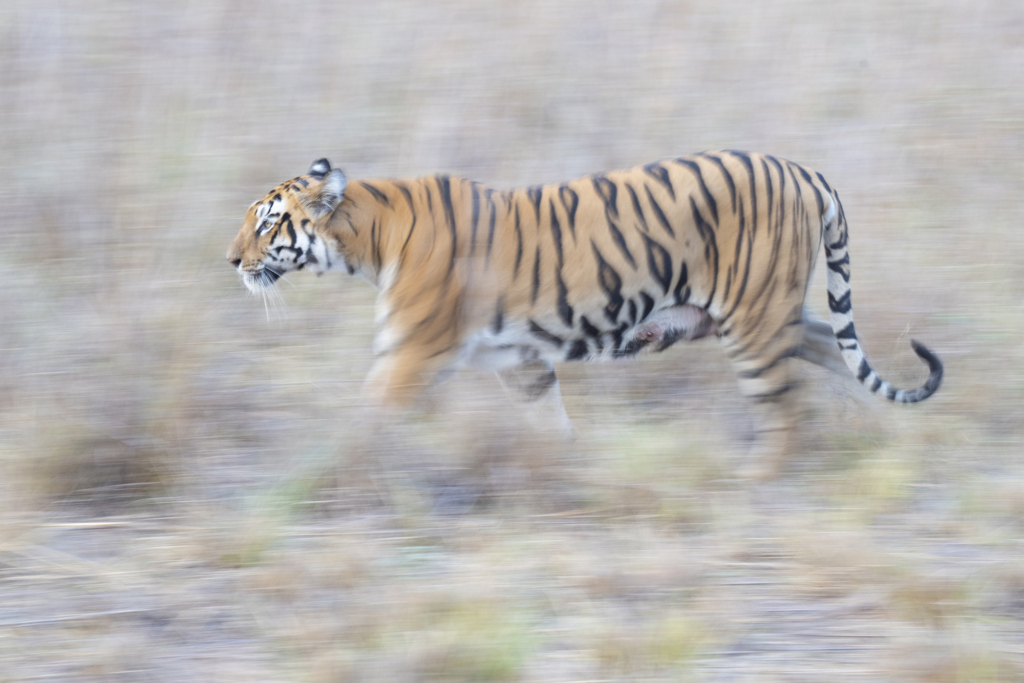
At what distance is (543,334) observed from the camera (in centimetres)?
413

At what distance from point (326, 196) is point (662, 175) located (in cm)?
149

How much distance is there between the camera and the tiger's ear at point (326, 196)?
13.5 feet

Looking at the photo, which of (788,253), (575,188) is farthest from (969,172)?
(575,188)

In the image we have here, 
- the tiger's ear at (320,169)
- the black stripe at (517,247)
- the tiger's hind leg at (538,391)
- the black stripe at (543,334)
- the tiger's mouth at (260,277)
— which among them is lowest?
the tiger's hind leg at (538,391)

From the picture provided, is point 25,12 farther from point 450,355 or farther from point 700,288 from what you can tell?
point 700,288

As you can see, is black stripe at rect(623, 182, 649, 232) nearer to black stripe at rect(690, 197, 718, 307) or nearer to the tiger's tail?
black stripe at rect(690, 197, 718, 307)

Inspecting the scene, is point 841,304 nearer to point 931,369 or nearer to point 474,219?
point 931,369

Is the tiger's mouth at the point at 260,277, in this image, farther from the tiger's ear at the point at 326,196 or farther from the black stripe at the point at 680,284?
the black stripe at the point at 680,284

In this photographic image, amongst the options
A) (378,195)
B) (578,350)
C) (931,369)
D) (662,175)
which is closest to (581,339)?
(578,350)

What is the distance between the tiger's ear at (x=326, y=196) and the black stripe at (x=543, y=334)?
1.02 metres

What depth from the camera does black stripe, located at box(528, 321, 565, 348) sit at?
162 inches

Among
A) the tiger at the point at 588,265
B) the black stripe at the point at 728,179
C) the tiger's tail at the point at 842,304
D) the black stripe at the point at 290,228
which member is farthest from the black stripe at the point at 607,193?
the black stripe at the point at 290,228

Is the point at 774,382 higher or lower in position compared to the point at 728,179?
lower

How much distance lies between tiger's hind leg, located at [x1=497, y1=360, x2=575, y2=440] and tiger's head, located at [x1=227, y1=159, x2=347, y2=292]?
0.97 meters
